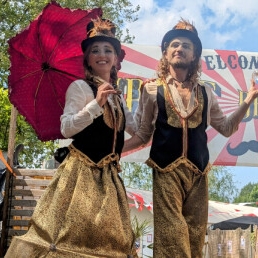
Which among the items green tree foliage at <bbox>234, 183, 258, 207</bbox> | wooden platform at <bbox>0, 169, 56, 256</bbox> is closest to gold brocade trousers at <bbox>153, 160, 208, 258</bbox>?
wooden platform at <bbox>0, 169, 56, 256</bbox>

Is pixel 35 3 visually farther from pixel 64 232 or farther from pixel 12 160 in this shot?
pixel 64 232

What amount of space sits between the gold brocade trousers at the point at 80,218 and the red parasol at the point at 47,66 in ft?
1.75

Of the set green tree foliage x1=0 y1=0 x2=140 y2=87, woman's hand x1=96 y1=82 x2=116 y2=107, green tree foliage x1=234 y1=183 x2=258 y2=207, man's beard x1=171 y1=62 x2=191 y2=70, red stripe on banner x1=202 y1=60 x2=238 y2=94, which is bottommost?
green tree foliage x1=234 y1=183 x2=258 y2=207

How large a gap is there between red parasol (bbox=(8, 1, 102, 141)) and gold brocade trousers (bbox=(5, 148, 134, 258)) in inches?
21.0

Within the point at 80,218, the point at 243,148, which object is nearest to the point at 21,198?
the point at 80,218

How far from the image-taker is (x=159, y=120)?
2.67 metres

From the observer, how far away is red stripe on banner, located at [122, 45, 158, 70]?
639 cm

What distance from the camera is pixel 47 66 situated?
293 centimetres

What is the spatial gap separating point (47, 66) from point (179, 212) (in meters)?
1.13

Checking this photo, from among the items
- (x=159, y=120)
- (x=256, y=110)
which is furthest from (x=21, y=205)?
(x=256, y=110)

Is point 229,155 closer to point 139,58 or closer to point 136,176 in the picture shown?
point 139,58

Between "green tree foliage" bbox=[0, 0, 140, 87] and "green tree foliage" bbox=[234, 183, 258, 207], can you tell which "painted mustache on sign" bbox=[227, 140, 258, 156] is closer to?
"green tree foliage" bbox=[0, 0, 140, 87]

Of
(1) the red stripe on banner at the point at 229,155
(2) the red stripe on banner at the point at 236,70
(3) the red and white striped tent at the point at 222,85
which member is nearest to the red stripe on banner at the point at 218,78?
(3) the red and white striped tent at the point at 222,85

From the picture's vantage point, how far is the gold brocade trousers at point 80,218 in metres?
2.24
